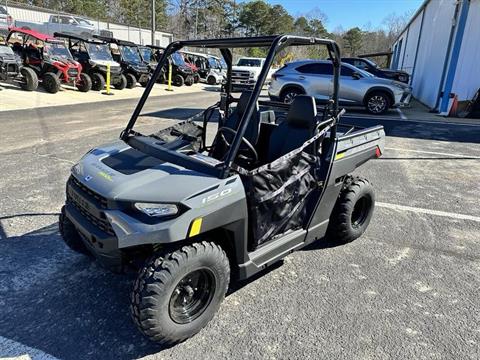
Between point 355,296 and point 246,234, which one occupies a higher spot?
point 246,234

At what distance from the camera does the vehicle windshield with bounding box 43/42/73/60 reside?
1399 cm

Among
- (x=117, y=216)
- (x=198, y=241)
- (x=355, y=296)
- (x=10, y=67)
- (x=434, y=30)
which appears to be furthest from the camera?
(x=434, y=30)

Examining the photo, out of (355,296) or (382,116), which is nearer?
(355,296)

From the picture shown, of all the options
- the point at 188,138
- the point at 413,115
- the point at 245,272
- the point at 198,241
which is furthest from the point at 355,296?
the point at 413,115

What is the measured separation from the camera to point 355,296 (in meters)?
3.01

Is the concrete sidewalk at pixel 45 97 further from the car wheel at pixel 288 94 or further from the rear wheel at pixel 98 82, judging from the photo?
the car wheel at pixel 288 94

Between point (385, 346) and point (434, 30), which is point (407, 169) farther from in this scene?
point (434, 30)

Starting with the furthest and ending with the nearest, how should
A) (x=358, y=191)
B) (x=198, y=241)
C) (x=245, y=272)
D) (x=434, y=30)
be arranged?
(x=434, y=30) < (x=358, y=191) < (x=245, y=272) < (x=198, y=241)

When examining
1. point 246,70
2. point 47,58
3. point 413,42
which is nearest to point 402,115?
point 246,70

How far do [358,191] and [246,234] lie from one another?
5.13 feet

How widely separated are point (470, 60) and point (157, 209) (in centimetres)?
1490

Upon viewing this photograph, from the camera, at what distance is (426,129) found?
11.0 meters

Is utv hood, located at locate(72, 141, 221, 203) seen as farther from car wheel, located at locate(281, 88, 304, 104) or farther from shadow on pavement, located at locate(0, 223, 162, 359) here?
car wheel, located at locate(281, 88, 304, 104)

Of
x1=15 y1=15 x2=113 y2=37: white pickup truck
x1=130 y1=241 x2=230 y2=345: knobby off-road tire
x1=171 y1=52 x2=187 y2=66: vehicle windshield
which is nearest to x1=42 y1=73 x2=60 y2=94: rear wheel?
x1=171 y1=52 x2=187 y2=66: vehicle windshield
